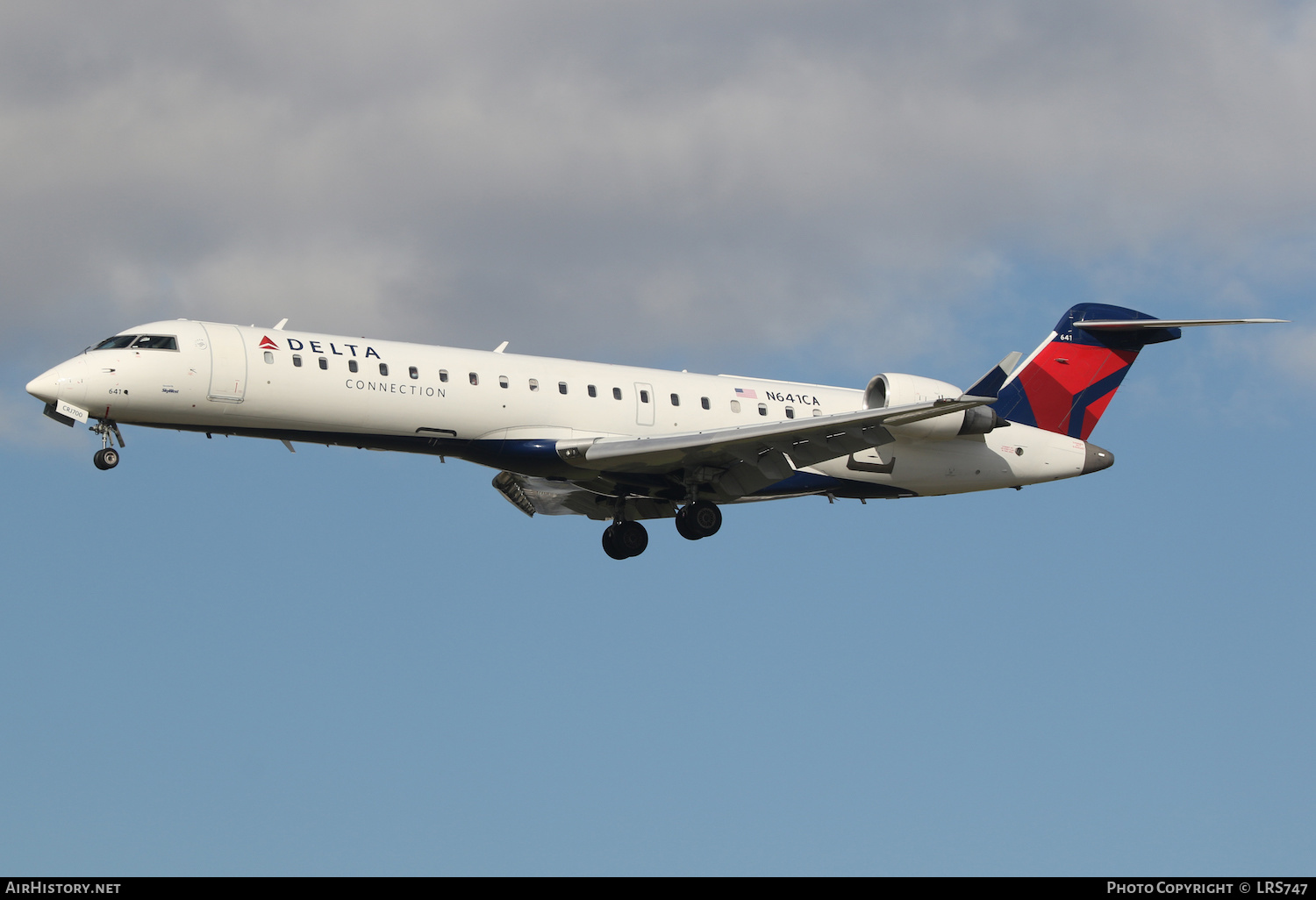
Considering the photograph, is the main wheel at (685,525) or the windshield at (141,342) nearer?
the windshield at (141,342)

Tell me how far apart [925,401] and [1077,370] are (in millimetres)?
5962

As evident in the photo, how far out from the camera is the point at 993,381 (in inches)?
1107

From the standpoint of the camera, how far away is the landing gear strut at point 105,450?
83.8 ft

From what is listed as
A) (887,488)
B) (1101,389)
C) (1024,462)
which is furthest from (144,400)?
(1101,389)

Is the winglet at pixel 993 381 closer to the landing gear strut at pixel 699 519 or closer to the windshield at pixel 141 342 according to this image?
the landing gear strut at pixel 699 519

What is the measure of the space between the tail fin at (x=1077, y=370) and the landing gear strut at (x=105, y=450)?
693 inches

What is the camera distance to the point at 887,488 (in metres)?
31.0

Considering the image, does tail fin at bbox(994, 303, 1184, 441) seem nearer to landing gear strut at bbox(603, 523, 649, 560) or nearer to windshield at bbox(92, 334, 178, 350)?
landing gear strut at bbox(603, 523, 649, 560)

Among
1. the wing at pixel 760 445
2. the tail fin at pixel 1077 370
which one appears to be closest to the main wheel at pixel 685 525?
the wing at pixel 760 445

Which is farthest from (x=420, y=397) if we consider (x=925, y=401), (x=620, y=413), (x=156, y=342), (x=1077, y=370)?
(x=1077, y=370)

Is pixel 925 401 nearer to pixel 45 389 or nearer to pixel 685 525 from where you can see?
pixel 685 525

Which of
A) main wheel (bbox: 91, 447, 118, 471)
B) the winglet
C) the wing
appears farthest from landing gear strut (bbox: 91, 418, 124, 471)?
the winglet
